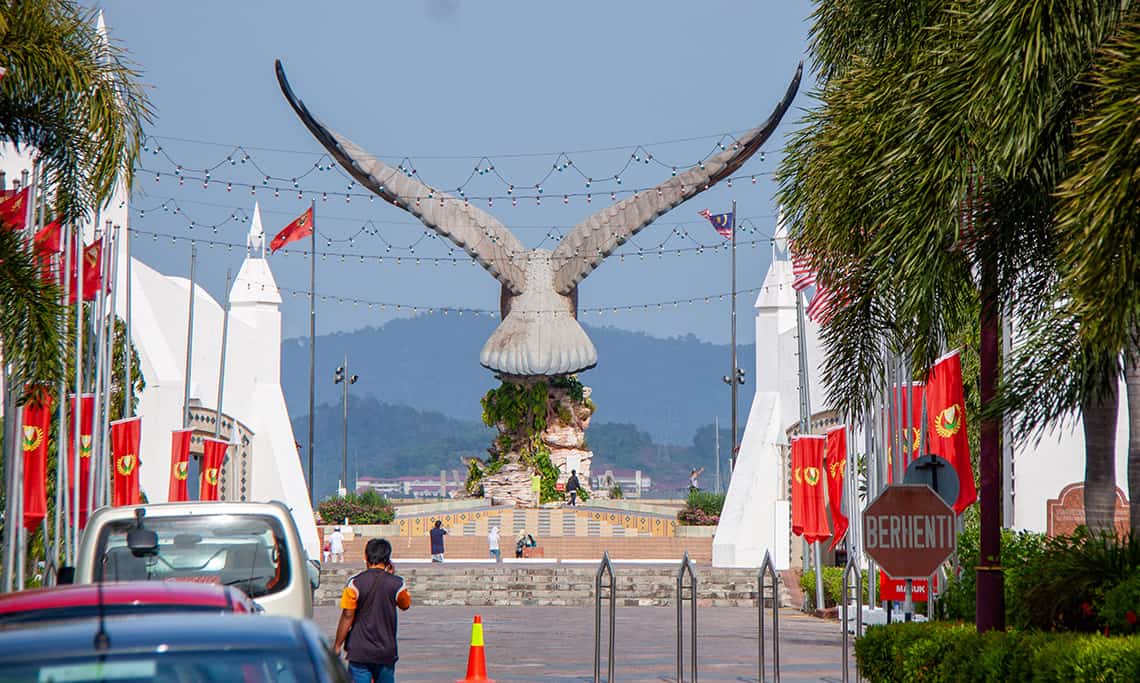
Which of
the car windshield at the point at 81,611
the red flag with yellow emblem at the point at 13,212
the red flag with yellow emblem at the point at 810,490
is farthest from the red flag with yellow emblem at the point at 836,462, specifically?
the car windshield at the point at 81,611

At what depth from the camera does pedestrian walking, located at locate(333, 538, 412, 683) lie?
10.6 meters

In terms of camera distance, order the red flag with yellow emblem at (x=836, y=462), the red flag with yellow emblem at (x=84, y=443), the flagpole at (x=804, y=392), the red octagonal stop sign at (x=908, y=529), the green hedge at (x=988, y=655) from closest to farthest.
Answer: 1. the green hedge at (x=988, y=655)
2. the red octagonal stop sign at (x=908, y=529)
3. the red flag with yellow emblem at (x=84, y=443)
4. the red flag with yellow emblem at (x=836, y=462)
5. the flagpole at (x=804, y=392)

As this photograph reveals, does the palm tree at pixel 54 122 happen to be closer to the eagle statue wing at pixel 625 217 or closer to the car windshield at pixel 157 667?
the car windshield at pixel 157 667

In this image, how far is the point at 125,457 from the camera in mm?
27484

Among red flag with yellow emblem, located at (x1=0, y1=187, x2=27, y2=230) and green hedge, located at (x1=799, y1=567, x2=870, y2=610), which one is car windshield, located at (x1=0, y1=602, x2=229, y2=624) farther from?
green hedge, located at (x1=799, y1=567, x2=870, y2=610)

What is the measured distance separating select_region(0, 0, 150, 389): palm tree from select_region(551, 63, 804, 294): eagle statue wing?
1279 inches

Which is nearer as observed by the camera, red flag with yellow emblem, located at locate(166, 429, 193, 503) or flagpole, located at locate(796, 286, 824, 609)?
flagpole, located at locate(796, 286, 824, 609)

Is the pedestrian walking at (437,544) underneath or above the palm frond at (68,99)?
underneath

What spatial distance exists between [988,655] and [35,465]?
1580 centimetres

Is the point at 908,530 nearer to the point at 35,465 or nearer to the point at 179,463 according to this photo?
the point at 35,465

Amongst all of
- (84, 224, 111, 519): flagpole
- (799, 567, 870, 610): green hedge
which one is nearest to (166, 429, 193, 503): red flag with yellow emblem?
(84, 224, 111, 519): flagpole

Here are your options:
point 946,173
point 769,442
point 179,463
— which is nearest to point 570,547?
point 769,442

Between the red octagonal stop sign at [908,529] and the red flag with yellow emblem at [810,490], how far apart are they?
17744mm

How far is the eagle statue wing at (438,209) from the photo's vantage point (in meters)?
47.7
